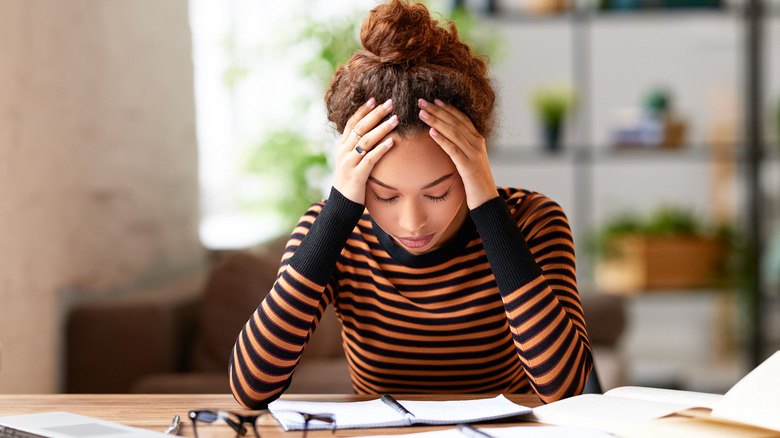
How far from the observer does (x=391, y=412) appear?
92 cm

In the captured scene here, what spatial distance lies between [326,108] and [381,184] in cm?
20

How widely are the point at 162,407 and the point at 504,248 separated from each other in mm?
512

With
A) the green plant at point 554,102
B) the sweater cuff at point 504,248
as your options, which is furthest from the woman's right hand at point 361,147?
A: the green plant at point 554,102

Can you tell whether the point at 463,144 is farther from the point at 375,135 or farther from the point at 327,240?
the point at 327,240

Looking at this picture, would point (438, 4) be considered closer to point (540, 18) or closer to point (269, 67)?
point (540, 18)

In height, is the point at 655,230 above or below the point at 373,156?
below

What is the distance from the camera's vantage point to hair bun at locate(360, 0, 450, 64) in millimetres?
1076

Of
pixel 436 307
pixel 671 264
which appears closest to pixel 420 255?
pixel 436 307

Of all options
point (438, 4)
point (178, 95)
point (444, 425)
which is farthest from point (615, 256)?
point (444, 425)

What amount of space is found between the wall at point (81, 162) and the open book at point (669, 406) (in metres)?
1.25

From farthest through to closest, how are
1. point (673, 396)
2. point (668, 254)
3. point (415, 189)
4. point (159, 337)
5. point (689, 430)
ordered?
point (668, 254) < point (159, 337) < point (415, 189) < point (673, 396) < point (689, 430)

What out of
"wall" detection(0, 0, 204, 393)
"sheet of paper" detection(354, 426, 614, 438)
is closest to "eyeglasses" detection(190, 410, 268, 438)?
"sheet of paper" detection(354, 426, 614, 438)

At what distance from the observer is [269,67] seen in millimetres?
3412

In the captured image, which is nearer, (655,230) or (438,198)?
(438,198)
